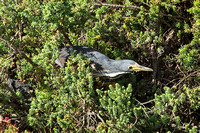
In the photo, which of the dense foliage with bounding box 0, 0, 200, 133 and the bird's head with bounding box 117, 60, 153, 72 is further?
the bird's head with bounding box 117, 60, 153, 72

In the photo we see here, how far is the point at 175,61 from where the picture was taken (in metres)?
4.47

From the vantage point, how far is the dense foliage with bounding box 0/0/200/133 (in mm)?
3479

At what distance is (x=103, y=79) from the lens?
4426 millimetres

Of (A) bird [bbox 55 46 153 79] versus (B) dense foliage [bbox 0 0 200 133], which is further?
(A) bird [bbox 55 46 153 79]

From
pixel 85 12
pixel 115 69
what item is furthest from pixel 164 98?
pixel 85 12

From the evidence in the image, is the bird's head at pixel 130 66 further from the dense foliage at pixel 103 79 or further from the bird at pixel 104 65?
the dense foliage at pixel 103 79

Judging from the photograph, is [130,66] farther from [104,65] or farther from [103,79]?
[103,79]

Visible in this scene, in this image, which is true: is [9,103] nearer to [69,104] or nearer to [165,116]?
[69,104]

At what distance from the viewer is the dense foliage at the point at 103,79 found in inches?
137

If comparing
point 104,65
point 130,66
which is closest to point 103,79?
point 104,65

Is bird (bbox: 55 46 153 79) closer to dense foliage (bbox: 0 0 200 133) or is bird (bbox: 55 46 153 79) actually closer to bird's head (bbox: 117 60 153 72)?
bird's head (bbox: 117 60 153 72)

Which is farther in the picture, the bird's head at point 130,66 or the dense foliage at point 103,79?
the bird's head at point 130,66

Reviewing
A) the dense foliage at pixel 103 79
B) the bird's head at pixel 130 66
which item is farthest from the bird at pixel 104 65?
the dense foliage at pixel 103 79

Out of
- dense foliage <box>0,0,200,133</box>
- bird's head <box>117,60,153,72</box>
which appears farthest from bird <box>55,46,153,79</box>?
dense foliage <box>0,0,200,133</box>
